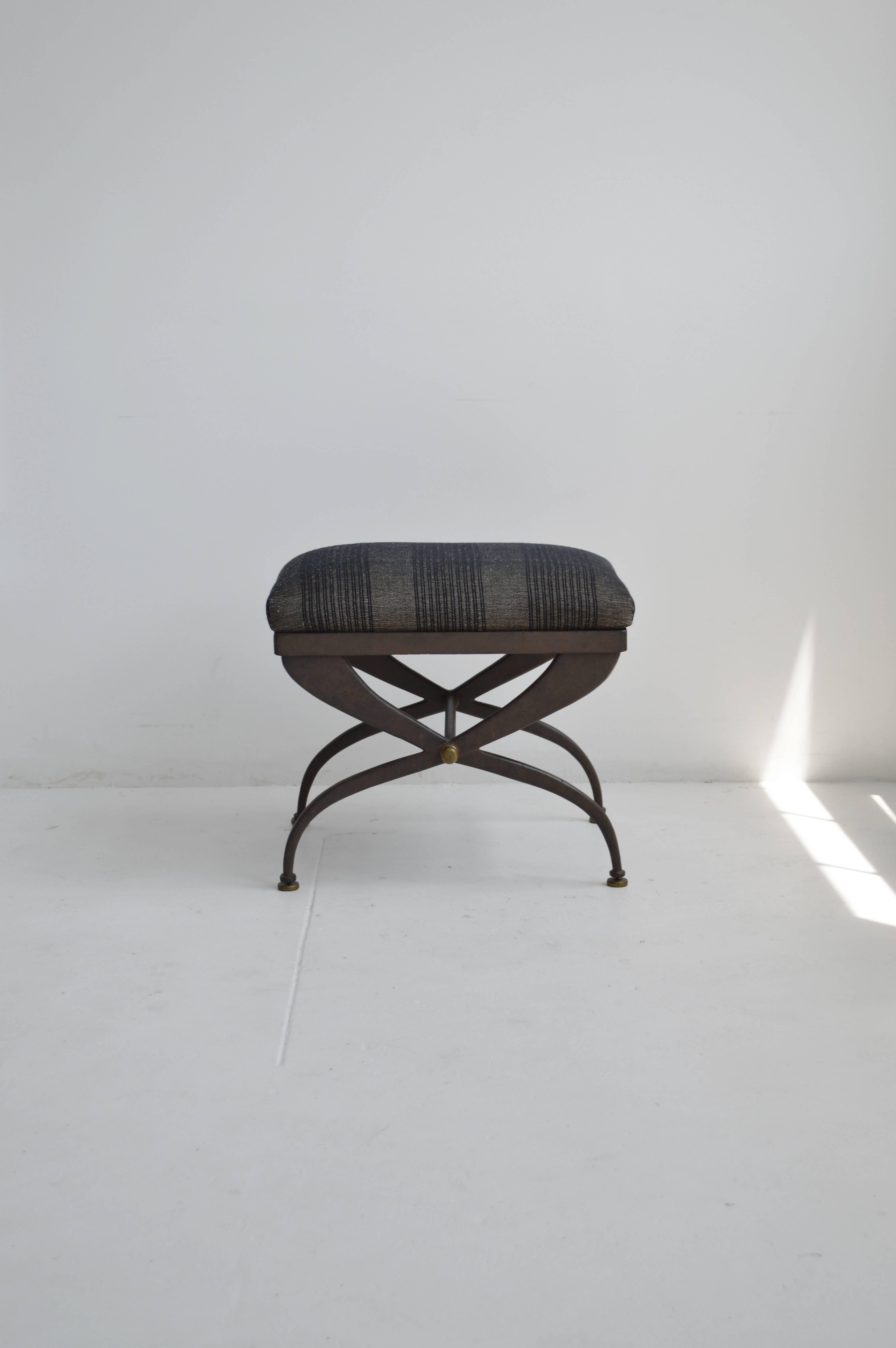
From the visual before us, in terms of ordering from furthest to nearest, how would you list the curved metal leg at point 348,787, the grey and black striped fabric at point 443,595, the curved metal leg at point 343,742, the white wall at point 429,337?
1. the white wall at point 429,337
2. the curved metal leg at point 343,742
3. the curved metal leg at point 348,787
4. the grey and black striped fabric at point 443,595

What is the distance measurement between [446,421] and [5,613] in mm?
1188

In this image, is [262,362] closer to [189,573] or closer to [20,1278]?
[189,573]

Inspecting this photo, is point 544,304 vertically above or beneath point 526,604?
above

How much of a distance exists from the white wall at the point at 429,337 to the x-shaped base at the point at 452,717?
629mm

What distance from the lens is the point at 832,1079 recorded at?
1.27 m

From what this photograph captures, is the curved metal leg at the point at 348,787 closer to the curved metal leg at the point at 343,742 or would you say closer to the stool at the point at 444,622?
the stool at the point at 444,622

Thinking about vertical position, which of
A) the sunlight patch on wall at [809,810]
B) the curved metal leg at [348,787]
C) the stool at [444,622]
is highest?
the stool at [444,622]

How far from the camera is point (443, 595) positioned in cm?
175

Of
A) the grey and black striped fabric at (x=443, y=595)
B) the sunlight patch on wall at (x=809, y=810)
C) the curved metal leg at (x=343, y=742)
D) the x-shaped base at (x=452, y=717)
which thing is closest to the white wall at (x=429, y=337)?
the sunlight patch on wall at (x=809, y=810)

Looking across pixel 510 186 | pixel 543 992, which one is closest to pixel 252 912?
pixel 543 992

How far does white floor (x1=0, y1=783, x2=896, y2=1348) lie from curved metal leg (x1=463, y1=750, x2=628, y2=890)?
0.04m

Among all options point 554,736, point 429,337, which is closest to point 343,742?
point 554,736

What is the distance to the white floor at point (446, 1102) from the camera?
0.93 meters

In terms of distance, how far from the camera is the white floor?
3.04 ft
